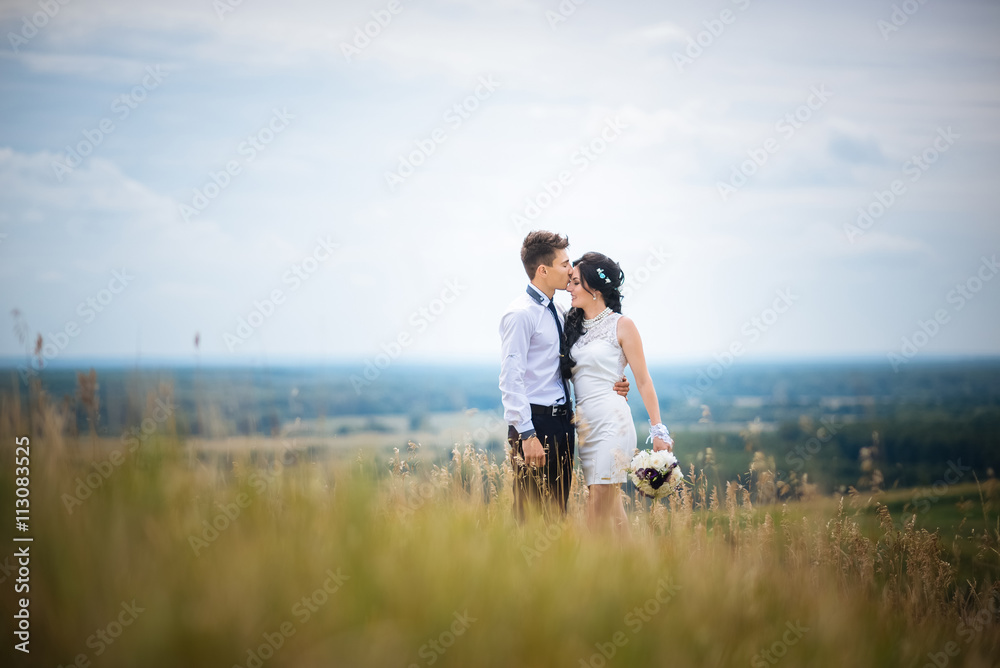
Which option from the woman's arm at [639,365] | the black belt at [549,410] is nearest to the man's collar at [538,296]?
the woman's arm at [639,365]

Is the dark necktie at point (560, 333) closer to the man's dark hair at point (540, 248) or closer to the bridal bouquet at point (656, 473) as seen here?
the man's dark hair at point (540, 248)

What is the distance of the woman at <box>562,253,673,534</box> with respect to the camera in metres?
6.09

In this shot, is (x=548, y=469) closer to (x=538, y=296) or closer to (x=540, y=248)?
(x=538, y=296)

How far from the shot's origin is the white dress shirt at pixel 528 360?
233 inches

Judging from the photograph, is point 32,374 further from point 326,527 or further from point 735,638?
point 735,638

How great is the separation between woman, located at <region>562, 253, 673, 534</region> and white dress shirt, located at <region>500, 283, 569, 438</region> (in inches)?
9.2

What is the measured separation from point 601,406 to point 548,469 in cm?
73

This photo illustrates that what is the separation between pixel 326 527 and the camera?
377 cm

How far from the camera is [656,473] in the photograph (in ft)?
19.0

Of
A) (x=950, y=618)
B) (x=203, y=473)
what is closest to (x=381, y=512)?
(x=203, y=473)

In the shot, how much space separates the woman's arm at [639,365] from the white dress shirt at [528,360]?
59cm

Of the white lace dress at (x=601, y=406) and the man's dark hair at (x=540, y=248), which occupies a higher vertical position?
the man's dark hair at (x=540, y=248)

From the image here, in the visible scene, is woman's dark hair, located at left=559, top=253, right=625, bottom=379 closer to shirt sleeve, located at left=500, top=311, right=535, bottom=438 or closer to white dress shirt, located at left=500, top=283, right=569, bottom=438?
white dress shirt, located at left=500, top=283, right=569, bottom=438

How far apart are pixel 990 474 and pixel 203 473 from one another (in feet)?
23.0
